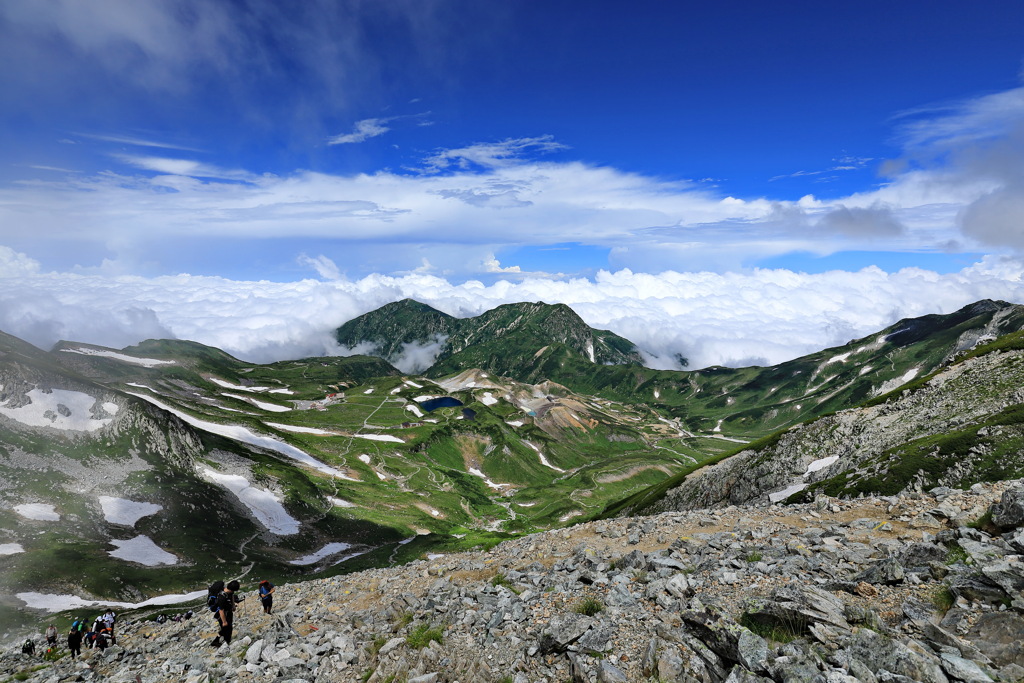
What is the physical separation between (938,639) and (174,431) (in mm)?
153686

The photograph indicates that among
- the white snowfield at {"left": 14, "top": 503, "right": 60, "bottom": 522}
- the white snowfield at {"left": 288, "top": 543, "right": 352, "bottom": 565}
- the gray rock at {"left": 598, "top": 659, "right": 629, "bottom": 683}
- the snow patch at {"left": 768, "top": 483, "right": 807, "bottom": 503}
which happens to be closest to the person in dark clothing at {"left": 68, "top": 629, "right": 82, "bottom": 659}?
the gray rock at {"left": 598, "top": 659, "right": 629, "bottom": 683}

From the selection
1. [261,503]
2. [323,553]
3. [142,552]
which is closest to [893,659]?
[142,552]

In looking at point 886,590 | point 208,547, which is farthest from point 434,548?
point 886,590

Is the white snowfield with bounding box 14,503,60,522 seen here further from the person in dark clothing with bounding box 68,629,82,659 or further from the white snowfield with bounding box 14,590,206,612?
the person in dark clothing with bounding box 68,629,82,659

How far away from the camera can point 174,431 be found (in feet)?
406

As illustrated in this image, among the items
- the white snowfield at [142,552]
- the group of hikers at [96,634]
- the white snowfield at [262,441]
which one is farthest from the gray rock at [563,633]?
the white snowfield at [262,441]

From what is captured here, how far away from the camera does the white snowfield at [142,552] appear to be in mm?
78938

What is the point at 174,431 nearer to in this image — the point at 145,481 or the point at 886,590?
the point at 145,481

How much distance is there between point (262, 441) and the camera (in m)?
163

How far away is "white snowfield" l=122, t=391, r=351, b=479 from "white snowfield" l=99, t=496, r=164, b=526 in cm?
5997

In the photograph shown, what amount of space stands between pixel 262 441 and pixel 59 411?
58.9 metres

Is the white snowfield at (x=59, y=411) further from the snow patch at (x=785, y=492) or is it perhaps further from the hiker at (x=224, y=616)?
the snow patch at (x=785, y=492)

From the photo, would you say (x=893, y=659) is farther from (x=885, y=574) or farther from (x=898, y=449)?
(x=898, y=449)

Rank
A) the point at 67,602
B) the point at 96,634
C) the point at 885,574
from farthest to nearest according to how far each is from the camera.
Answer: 1. the point at 67,602
2. the point at 96,634
3. the point at 885,574
